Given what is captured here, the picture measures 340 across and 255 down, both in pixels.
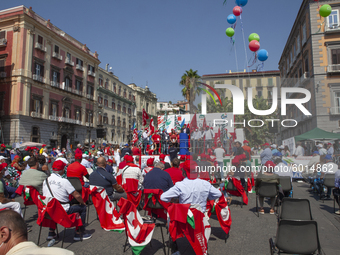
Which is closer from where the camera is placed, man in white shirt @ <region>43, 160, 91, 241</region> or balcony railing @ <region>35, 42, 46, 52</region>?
man in white shirt @ <region>43, 160, 91, 241</region>

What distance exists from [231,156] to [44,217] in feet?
18.4

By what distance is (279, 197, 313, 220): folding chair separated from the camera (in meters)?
4.23

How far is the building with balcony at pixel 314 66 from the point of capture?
25.1 ft

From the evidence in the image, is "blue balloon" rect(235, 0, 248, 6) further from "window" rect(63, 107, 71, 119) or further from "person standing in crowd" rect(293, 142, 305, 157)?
"window" rect(63, 107, 71, 119)

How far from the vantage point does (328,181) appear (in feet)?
26.8

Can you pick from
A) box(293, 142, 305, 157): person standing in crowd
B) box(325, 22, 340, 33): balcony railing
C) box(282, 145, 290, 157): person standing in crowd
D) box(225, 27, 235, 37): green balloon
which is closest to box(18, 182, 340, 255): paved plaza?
box(282, 145, 290, 157): person standing in crowd

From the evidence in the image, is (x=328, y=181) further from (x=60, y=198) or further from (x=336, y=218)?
(x=60, y=198)

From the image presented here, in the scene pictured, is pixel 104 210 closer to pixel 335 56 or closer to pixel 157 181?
pixel 157 181

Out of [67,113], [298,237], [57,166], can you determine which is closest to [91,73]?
[67,113]

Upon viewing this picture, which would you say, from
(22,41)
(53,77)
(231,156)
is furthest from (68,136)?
(231,156)

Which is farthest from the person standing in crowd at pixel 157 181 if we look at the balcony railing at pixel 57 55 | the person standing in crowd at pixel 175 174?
the balcony railing at pixel 57 55

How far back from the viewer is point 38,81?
29.7 metres

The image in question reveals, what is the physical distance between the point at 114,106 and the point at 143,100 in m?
13.1

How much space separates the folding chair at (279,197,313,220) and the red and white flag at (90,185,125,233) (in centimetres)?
322
